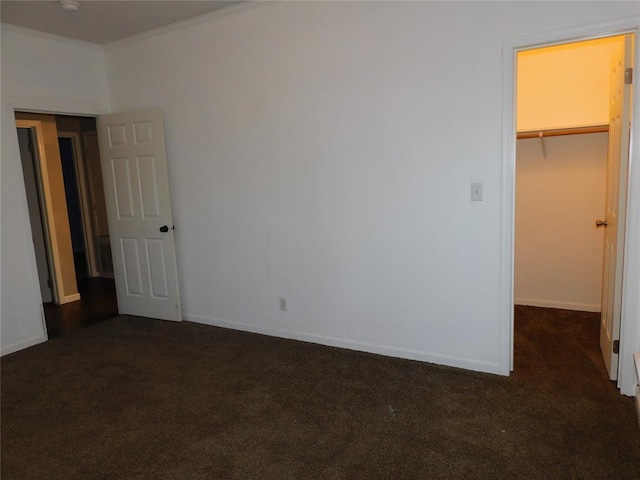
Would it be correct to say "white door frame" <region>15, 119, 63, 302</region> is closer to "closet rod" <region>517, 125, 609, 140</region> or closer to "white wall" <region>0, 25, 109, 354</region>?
"white wall" <region>0, 25, 109, 354</region>

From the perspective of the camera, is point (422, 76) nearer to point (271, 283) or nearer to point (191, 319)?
point (271, 283)

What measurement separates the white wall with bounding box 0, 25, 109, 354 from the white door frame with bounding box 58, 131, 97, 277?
2504 mm

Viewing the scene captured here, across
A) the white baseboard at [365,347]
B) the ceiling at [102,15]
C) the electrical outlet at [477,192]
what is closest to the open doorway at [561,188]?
the white baseboard at [365,347]

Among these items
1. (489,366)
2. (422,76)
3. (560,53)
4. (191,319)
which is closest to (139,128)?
(191,319)

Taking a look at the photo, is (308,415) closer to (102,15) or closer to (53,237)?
(102,15)

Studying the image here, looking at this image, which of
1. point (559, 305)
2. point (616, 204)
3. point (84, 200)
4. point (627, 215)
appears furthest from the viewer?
point (84, 200)

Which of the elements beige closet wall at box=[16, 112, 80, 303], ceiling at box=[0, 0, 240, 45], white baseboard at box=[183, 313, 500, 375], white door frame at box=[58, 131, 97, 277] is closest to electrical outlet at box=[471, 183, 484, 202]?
white baseboard at box=[183, 313, 500, 375]

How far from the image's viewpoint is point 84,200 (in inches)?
254

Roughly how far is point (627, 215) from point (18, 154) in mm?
4474

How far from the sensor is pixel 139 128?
4.12m

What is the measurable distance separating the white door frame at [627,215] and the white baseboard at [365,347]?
0.59ft

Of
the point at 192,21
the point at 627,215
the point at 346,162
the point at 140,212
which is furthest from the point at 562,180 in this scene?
the point at 140,212

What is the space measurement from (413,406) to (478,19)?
2.36 meters

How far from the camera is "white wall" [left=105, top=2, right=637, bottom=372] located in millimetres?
2824
